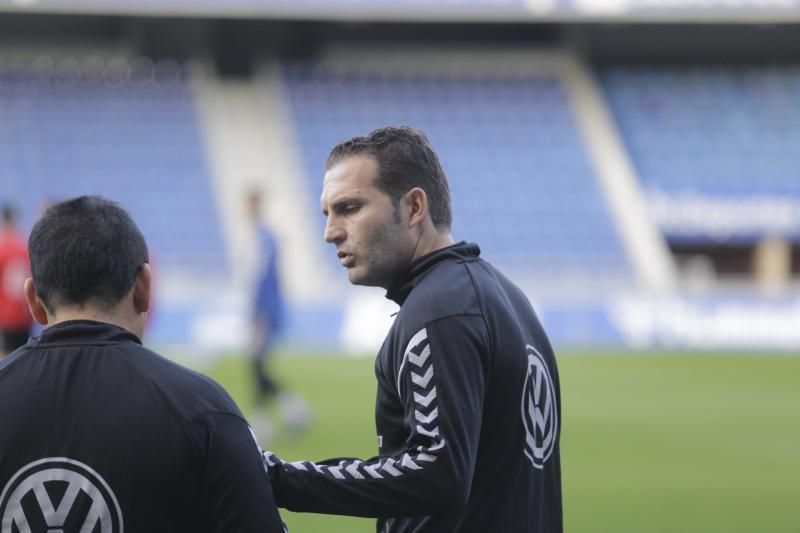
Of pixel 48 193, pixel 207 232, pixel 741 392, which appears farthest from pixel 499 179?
pixel 741 392

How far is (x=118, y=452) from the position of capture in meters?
2.24

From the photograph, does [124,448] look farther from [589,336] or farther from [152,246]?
[152,246]

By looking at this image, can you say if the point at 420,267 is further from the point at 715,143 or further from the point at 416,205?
the point at 715,143

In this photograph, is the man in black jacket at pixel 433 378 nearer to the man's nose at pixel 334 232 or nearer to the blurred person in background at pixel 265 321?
the man's nose at pixel 334 232

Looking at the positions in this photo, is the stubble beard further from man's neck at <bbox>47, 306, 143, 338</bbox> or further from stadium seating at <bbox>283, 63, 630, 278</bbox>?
stadium seating at <bbox>283, 63, 630, 278</bbox>

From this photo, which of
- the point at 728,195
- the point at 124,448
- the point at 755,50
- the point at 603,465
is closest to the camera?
the point at 124,448

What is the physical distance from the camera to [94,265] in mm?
2348

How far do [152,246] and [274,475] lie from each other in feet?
69.6

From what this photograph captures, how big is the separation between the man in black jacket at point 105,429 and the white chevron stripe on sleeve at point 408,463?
1.12 feet

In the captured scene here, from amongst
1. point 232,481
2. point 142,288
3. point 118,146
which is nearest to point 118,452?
point 232,481

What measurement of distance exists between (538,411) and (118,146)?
24161 mm

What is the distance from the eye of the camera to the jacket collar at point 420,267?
282 centimetres

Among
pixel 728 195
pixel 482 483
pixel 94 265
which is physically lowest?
pixel 482 483

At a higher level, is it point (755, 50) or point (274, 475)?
point (755, 50)
